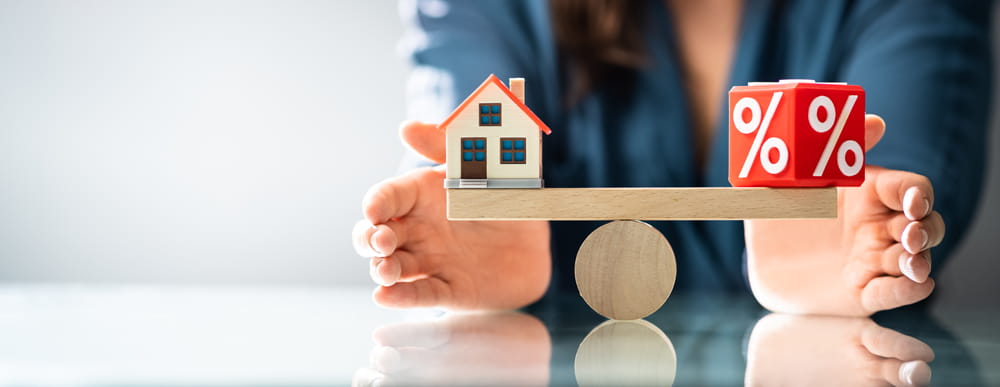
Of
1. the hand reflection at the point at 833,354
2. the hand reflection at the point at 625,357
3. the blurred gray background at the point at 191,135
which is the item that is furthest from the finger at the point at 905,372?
the blurred gray background at the point at 191,135

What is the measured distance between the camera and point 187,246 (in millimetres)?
1614

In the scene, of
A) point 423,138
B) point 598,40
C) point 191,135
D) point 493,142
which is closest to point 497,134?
point 493,142

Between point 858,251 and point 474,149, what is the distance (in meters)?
0.39

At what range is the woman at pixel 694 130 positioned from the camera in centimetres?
75

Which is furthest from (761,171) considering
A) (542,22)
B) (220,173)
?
(220,173)

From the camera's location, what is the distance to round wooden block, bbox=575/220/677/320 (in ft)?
2.31

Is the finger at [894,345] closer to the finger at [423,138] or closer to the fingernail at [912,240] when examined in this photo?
the fingernail at [912,240]

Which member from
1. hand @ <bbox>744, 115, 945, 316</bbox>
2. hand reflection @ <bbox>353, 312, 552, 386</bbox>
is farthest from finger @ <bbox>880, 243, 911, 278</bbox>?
hand reflection @ <bbox>353, 312, 552, 386</bbox>

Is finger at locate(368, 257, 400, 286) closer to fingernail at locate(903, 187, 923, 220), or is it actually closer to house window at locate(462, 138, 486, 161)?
house window at locate(462, 138, 486, 161)

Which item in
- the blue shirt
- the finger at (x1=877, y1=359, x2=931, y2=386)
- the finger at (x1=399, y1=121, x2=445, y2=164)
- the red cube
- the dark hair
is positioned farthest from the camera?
the dark hair

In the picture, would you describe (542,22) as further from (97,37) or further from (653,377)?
(97,37)

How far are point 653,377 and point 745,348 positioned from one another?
143 mm

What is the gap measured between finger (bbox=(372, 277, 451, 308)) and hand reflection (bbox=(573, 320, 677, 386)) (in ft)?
0.51

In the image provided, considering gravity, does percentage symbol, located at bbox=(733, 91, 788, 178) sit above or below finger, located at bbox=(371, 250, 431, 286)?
above
